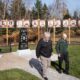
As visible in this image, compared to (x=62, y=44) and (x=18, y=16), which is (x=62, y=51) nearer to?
(x=62, y=44)

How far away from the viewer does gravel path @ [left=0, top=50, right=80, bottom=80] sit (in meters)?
13.2

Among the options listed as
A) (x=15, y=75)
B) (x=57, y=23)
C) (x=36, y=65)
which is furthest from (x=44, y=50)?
(x=57, y=23)

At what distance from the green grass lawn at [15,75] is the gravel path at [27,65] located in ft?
1.51

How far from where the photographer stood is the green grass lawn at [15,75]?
12.4 meters

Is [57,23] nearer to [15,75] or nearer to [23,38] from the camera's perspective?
[23,38]


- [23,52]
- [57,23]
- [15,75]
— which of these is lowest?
[15,75]

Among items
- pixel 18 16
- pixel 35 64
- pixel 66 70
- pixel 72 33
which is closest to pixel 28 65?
pixel 35 64

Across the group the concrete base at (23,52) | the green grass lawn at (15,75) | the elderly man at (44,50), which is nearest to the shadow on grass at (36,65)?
the green grass lawn at (15,75)

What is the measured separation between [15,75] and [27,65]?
2255 millimetres

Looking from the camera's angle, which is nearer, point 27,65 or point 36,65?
point 36,65

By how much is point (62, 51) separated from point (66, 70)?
90 cm

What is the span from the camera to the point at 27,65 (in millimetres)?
14945

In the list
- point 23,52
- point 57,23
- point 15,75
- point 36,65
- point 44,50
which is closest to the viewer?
point 44,50

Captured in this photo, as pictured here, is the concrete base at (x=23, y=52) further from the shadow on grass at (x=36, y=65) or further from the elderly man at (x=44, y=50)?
the elderly man at (x=44, y=50)
